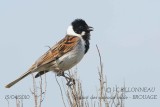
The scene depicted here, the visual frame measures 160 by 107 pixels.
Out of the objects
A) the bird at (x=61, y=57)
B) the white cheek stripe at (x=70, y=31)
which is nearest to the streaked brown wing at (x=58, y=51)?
the bird at (x=61, y=57)

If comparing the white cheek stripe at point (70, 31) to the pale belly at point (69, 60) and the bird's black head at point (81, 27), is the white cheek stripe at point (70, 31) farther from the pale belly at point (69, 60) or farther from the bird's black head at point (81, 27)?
the pale belly at point (69, 60)

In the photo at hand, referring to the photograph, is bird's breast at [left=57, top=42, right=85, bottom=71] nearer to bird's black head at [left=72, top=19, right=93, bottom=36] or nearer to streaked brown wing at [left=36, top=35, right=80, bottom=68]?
streaked brown wing at [left=36, top=35, right=80, bottom=68]

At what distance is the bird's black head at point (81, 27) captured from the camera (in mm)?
8680

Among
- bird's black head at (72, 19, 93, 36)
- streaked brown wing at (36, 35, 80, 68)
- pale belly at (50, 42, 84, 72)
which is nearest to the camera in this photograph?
pale belly at (50, 42, 84, 72)

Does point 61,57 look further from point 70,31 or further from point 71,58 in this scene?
point 70,31

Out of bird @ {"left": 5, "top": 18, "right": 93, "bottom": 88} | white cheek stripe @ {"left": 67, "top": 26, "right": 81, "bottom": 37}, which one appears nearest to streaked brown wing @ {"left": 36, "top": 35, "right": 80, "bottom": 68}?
bird @ {"left": 5, "top": 18, "right": 93, "bottom": 88}

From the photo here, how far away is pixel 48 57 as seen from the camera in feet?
26.7

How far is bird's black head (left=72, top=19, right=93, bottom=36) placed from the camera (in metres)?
8.68

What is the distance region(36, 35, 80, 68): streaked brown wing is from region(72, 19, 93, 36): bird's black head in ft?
1.19

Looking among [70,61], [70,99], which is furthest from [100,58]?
[70,61]

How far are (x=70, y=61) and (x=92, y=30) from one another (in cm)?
88

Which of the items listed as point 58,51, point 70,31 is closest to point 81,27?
point 70,31

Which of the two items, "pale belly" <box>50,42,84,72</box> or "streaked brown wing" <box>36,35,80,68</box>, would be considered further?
"streaked brown wing" <box>36,35,80,68</box>

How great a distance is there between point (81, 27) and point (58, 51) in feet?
2.66
